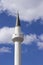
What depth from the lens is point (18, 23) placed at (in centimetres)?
5275

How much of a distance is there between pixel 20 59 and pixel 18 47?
3445 mm

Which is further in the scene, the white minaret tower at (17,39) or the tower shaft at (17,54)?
the white minaret tower at (17,39)

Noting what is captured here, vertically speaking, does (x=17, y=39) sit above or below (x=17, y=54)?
above

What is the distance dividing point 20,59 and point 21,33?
Result: 7.56 meters

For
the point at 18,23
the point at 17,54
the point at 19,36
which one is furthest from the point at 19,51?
the point at 18,23

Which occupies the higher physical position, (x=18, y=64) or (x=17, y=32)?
(x=17, y=32)

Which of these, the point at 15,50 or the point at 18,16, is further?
the point at 18,16

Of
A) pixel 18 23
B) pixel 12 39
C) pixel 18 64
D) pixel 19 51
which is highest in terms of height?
pixel 18 23

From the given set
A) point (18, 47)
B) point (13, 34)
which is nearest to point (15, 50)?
point (18, 47)

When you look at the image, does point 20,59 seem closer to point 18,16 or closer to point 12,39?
point 12,39

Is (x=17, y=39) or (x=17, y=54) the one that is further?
(x=17, y=39)

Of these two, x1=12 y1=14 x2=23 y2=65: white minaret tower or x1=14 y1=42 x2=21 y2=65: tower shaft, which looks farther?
x1=12 y1=14 x2=23 y2=65: white minaret tower

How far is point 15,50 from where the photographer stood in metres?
50.0

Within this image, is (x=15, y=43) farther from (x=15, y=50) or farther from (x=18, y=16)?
(x=18, y=16)
